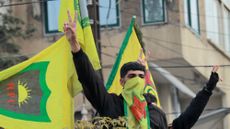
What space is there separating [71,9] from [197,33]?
15.3 metres

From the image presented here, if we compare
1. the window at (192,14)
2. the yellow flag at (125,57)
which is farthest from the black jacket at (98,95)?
the window at (192,14)

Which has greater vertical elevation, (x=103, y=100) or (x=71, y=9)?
(x=71, y=9)

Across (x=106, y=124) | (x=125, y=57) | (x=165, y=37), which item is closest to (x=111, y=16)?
(x=165, y=37)

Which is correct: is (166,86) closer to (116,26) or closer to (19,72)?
(116,26)

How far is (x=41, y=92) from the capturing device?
20.7 feet

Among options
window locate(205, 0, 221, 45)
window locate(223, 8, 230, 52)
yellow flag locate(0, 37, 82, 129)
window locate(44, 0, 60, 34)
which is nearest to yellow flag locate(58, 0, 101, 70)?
yellow flag locate(0, 37, 82, 129)

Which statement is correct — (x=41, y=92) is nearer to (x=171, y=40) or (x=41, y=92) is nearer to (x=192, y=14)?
(x=171, y=40)

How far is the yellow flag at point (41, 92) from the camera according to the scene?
19.8ft

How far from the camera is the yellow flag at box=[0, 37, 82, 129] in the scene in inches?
238

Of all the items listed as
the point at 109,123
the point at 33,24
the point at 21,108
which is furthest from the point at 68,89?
the point at 33,24

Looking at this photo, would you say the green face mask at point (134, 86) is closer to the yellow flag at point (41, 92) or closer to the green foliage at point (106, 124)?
the green foliage at point (106, 124)

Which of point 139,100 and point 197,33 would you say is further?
point 197,33

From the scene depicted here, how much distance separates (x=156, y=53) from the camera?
65.6ft

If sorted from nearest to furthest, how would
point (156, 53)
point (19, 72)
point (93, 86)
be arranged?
point (93, 86), point (19, 72), point (156, 53)
